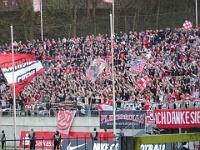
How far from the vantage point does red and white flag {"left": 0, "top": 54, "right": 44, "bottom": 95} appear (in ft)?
126

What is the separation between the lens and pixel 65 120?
4219 centimetres

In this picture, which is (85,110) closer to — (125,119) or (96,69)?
(96,69)

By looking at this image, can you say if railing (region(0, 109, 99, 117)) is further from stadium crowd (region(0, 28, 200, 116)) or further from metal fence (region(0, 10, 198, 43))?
metal fence (region(0, 10, 198, 43))

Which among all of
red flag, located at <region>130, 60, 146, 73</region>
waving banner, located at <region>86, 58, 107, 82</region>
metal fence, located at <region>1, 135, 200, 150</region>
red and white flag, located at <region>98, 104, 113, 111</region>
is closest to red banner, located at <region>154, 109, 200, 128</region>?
metal fence, located at <region>1, 135, 200, 150</region>

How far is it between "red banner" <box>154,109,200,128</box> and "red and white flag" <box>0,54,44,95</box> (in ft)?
24.7

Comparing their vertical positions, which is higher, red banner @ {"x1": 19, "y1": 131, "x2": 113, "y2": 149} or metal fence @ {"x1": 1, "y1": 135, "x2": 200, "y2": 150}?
metal fence @ {"x1": 1, "y1": 135, "x2": 200, "y2": 150}

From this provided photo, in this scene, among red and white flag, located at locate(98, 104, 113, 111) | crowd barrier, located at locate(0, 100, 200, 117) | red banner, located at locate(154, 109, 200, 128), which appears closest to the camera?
red banner, located at locate(154, 109, 200, 128)

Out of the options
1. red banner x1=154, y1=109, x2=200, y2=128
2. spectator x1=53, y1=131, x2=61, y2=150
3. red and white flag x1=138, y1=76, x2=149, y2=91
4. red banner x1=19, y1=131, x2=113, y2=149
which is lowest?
red banner x1=19, y1=131, x2=113, y2=149

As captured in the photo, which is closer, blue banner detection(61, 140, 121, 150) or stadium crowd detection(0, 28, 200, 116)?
blue banner detection(61, 140, 121, 150)

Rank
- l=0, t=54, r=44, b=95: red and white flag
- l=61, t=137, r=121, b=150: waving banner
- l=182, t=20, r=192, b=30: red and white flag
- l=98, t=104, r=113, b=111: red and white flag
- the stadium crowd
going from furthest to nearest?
l=182, t=20, r=192, b=30: red and white flag → l=98, t=104, r=113, b=111: red and white flag → the stadium crowd → l=0, t=54, r=44, b=95: red and white flag → l=61, t=137, r=121, b=150: waving banner

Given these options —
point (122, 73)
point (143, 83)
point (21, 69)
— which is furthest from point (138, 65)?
point (21, 69)

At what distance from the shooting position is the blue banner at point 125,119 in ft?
125

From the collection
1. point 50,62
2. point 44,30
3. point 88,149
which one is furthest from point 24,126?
point 44,30

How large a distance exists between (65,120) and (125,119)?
4.67 meters
